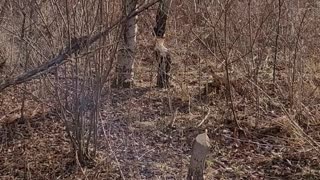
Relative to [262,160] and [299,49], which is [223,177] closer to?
[262,160]

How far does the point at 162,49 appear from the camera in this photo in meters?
5.48

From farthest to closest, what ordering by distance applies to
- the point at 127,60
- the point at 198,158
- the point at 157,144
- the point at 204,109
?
the point at 127,60 < the point at 204,109 < the point at 157,144 < the point at 198,158

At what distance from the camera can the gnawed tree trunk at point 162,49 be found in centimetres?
546

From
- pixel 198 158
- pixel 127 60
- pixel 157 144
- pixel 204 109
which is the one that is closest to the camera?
pixel 198 158

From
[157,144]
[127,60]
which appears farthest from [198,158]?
[127,60]

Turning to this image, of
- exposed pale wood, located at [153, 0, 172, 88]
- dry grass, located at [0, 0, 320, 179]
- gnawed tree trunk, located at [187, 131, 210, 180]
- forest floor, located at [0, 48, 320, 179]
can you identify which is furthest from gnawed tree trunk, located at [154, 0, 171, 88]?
gnawed tree trunk, located at [187, 131, 210, 180]

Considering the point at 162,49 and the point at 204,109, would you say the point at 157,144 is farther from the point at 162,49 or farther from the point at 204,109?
the point at 162,49

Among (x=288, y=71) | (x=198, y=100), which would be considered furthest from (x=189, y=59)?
(x=288, y=71)

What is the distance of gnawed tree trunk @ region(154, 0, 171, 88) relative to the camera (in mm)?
5465

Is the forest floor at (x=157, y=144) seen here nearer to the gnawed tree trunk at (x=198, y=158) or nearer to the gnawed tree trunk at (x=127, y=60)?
the gnawed tree trunk at (x=127, y=60)

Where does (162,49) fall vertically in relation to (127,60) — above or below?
above

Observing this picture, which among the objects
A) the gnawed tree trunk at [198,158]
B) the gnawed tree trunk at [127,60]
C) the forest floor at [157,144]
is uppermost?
the gnawed tree trunk at [127,60]

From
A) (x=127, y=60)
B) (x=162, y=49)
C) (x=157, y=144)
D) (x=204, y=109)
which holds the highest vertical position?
(x=162, y=49)

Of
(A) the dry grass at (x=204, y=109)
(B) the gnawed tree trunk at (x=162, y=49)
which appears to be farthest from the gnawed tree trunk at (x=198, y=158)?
(B) the gnawed tree trunk at (x=162, y=49)
